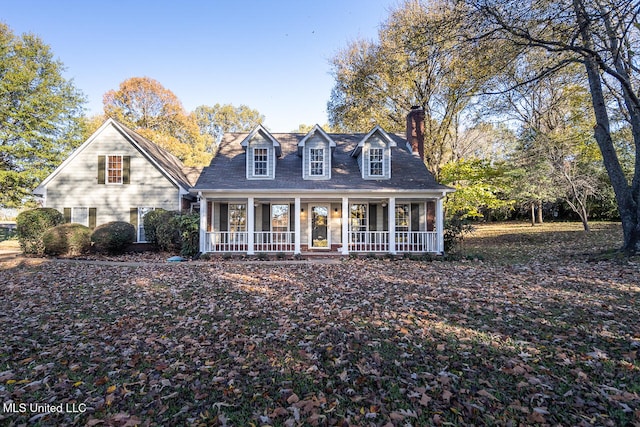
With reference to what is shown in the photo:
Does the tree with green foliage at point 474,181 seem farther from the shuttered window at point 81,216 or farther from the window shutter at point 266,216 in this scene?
the shuttered window at point 81,216

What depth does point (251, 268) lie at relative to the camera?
10.4 m

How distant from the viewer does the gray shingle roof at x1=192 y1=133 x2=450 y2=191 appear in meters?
13.1

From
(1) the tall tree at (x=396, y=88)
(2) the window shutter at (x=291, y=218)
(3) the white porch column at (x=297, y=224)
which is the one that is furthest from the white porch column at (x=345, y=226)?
(1) the tall tree at (x=396, y=88)

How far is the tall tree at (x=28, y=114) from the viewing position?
810 inches

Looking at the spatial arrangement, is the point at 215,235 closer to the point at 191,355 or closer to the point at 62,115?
the point at 191,355

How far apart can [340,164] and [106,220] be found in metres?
12.2

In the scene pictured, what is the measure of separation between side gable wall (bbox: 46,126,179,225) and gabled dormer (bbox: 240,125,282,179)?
486 centimetres

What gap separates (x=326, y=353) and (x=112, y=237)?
13256 millimetres

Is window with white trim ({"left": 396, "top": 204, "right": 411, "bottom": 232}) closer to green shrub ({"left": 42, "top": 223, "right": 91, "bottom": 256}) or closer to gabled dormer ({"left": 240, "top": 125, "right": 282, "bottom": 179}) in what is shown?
gabled dormer ({"left": 240, "top": 125, "right": 282, "bottom": 179})

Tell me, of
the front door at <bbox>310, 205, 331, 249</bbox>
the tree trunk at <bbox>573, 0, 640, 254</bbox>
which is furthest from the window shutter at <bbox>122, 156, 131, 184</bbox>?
the tree trunk at <bbox>573, 0, 640, 254</bbox>

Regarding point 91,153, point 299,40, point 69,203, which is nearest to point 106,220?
point 69,203

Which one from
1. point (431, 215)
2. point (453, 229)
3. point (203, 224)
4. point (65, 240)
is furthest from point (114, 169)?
point (453, 229)

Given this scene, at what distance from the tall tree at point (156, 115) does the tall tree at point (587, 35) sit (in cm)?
2791

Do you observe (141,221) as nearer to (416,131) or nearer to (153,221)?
(153,221)
